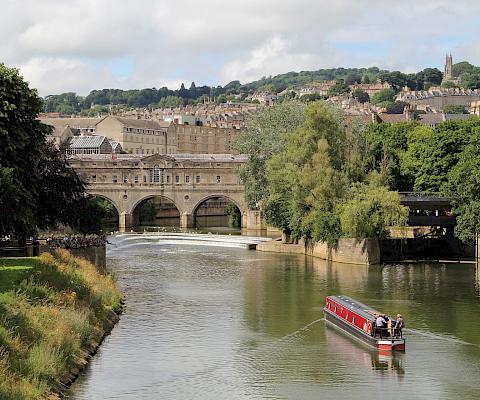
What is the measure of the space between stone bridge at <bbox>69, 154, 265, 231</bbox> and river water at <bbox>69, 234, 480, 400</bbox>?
4670cm

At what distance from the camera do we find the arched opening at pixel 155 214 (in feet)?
398

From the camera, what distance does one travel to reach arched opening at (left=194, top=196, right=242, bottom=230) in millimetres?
121312

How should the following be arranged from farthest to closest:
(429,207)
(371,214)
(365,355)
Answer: (429,207) < (371,214) < (365,355)

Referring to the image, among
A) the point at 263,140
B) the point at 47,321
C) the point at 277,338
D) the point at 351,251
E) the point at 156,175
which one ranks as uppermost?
the point at 263,140

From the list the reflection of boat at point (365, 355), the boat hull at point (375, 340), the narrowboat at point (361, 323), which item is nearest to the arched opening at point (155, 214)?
the narrowboat at point (361, 323)

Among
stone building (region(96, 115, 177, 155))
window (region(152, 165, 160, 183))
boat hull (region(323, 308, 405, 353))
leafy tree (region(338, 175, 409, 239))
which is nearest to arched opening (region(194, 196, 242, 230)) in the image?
window (region(152, 165, 160, 183))

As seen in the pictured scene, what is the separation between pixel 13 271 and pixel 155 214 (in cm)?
9365

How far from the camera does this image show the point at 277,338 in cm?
4266

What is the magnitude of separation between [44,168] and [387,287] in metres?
22.8

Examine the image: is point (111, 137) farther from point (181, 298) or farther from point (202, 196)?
point (181, 298)

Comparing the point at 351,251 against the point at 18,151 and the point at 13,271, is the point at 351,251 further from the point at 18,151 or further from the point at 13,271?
the point at 13,271

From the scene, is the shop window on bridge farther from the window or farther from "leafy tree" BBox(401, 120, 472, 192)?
"leafy tree" BBox(401, 120, 472, 192)

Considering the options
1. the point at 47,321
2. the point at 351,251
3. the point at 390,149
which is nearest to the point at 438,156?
the point at 390,149

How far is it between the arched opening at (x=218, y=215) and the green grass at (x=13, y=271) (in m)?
70.8
